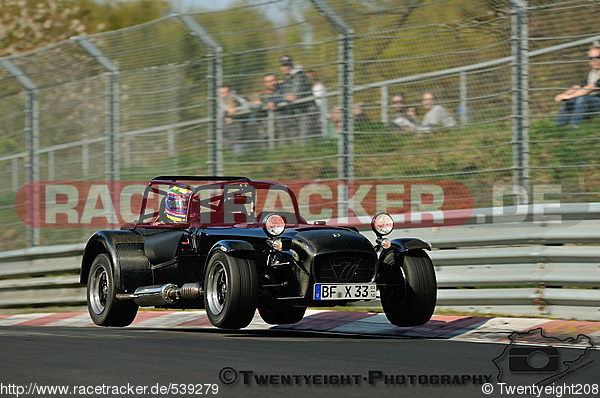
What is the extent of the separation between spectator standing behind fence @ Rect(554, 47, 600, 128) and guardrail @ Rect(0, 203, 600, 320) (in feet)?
2.80

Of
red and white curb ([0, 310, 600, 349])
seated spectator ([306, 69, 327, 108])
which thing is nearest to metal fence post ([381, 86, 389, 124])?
seated spectator ([306, 69, 327, 108])

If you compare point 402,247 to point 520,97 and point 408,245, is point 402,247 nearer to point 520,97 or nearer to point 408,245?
point 408,245

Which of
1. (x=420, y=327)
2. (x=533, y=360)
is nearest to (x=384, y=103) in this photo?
(x=420, y=327)

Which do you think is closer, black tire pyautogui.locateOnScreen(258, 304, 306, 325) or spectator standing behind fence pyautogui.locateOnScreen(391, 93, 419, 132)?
black tire pyautogui.locateOnScreen(258, 304, 306, 325)

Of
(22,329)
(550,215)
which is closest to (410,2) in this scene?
(550,215)

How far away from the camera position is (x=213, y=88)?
1316 cm

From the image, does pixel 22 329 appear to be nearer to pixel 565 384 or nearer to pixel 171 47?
pixel 171 47

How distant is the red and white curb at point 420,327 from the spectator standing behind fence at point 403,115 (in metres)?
1.98

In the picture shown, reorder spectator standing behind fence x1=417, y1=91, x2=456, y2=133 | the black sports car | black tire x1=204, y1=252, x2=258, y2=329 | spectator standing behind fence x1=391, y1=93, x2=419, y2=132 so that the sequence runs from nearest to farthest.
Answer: black tire x1=204, y1=252, x2=258, y2=329 < the black sports car < spectator standing behind fence x1=417, y1=91, x2=456, y2=133 < spectator standing behind fence x1=391, y1=93, x2=419, y2=132

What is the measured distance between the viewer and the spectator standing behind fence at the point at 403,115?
37.2 feet

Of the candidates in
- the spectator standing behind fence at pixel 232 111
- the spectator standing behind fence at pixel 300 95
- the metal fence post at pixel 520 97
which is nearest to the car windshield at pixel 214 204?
the spectator standing behind fence at pixel 300 95

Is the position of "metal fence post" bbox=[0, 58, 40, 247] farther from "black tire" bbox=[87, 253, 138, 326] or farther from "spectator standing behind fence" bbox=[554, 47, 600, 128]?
"spectator standing behind fence" bbox=[554, 47, 600, 128]

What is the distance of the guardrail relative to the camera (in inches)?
374

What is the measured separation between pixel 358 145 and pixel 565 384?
5969 millimetres
